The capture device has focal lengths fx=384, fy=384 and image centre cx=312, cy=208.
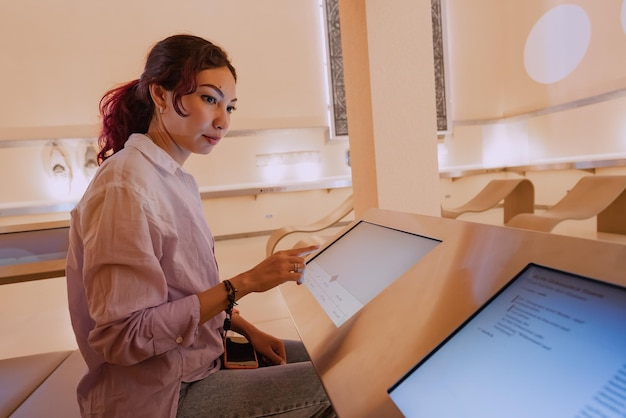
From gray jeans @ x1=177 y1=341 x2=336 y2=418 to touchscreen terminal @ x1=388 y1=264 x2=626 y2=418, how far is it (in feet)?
1.16

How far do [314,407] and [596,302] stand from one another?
55 cm

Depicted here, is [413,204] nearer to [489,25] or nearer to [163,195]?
[163,195]

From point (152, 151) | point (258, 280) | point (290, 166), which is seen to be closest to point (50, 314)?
point (152, 151)

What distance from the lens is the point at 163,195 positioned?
29.1 inches

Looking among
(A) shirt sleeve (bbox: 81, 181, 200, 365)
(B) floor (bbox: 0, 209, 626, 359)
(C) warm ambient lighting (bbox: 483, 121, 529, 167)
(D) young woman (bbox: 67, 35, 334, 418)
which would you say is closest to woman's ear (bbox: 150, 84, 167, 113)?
(D) young woman (bbox: 67, 35, 334, 418)

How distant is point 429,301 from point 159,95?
0.69 m

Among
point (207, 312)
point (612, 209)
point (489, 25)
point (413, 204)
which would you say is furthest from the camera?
point (489, 25)

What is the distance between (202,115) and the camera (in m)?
0.84

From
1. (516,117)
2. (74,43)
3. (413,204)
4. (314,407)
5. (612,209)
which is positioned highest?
(74,43)

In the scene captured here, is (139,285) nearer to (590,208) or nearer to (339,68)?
(590,208)

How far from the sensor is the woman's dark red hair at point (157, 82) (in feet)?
2.68

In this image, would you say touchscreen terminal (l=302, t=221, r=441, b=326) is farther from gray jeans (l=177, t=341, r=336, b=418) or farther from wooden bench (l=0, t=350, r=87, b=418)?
wooden bench (l=0, t=350, r=87, b=418)

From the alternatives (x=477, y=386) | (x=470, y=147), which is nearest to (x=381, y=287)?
(x=477, y=386)

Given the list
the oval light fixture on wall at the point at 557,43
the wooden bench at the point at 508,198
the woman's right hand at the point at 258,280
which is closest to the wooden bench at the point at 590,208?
the wooden bench at the point at 508,198
